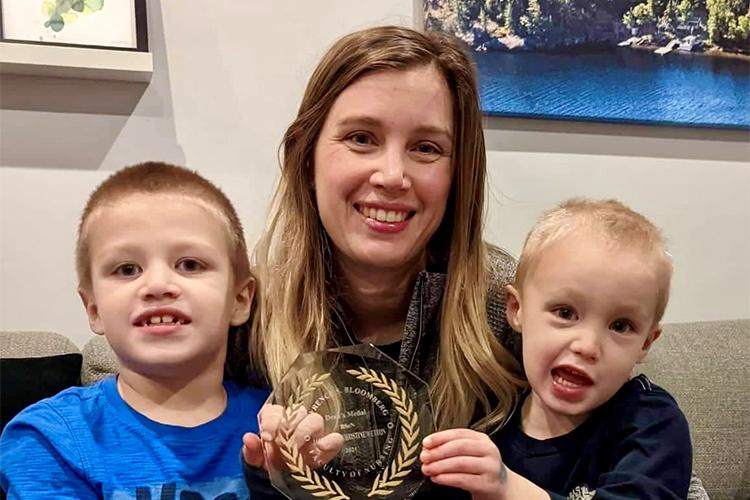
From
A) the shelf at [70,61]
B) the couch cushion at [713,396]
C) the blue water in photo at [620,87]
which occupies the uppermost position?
the shelf at [70,61]

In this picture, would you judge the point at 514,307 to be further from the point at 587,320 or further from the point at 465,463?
the point at 465,463

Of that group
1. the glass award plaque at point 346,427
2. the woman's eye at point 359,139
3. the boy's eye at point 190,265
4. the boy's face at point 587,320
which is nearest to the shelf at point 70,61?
the woman's eye at point 359,139

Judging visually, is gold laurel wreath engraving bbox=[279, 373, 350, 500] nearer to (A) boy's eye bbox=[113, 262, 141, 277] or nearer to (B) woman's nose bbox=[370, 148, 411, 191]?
(A) boy's eye bbox=[113, 262, 141, 277]

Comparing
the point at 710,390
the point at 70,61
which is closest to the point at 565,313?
the point at 710,390

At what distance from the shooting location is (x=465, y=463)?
90 centimetres

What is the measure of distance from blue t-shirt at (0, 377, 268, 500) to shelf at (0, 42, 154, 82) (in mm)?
874

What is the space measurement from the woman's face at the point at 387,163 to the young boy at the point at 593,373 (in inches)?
9.3

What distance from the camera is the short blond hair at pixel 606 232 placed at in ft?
3.34

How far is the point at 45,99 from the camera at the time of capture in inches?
68.3

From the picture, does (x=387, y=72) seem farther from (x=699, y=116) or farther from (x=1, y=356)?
(x=699, y=116)

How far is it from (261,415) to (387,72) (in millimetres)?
600

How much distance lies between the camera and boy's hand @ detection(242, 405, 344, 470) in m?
0.95

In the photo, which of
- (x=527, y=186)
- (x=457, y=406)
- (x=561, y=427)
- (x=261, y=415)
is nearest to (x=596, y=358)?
Result: (x=561, y=427)

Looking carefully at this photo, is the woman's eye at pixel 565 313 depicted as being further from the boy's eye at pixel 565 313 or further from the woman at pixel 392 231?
the woman at pixel 392 231
